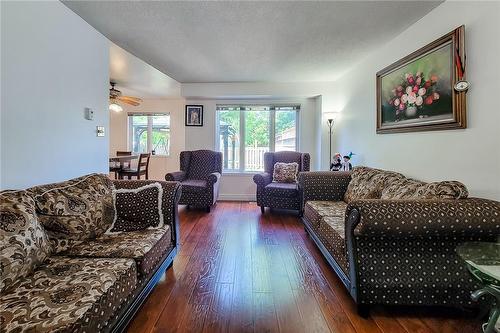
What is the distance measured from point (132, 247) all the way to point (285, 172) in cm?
326

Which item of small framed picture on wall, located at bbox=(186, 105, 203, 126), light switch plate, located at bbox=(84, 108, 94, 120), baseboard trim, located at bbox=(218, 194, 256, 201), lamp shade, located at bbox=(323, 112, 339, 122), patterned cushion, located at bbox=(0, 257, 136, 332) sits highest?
small framed picture on wall, located at bbox=(186, 105, 203, 126)

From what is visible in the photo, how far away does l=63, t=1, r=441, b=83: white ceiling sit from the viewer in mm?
2209

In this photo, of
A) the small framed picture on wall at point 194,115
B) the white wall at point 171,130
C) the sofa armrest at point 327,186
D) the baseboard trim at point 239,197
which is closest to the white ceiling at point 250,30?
the small framed picture on wall at point 194,115

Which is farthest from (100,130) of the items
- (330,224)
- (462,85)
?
(462,85)

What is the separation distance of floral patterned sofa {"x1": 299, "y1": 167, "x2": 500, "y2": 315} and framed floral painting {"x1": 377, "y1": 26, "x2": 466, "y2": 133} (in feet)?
2.17

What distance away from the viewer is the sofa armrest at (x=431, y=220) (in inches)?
59.0

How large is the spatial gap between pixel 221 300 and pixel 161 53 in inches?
118

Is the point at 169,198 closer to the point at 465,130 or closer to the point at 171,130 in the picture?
the point at 465,130

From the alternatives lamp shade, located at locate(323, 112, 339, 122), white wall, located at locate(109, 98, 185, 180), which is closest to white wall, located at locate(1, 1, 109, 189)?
lamp shade, located at locate(323, 112, 339, 122)

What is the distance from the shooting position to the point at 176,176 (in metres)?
4.36

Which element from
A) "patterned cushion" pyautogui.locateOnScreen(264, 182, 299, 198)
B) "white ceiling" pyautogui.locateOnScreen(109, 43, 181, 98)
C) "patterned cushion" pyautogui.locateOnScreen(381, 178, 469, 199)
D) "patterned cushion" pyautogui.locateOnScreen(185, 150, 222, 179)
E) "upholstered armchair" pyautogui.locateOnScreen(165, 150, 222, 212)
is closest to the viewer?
"patterned cushion" pyautogui.locateOnScreen(381, 178, 469, 199)

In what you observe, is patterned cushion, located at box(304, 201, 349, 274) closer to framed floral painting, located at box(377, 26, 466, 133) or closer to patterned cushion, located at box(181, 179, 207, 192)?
framed floral painting, located at box(377, 26, 466, 133)

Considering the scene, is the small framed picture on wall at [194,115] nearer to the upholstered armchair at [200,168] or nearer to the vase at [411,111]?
the upholstered armchair at [200,168]

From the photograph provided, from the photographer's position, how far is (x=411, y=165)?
8.30ft
